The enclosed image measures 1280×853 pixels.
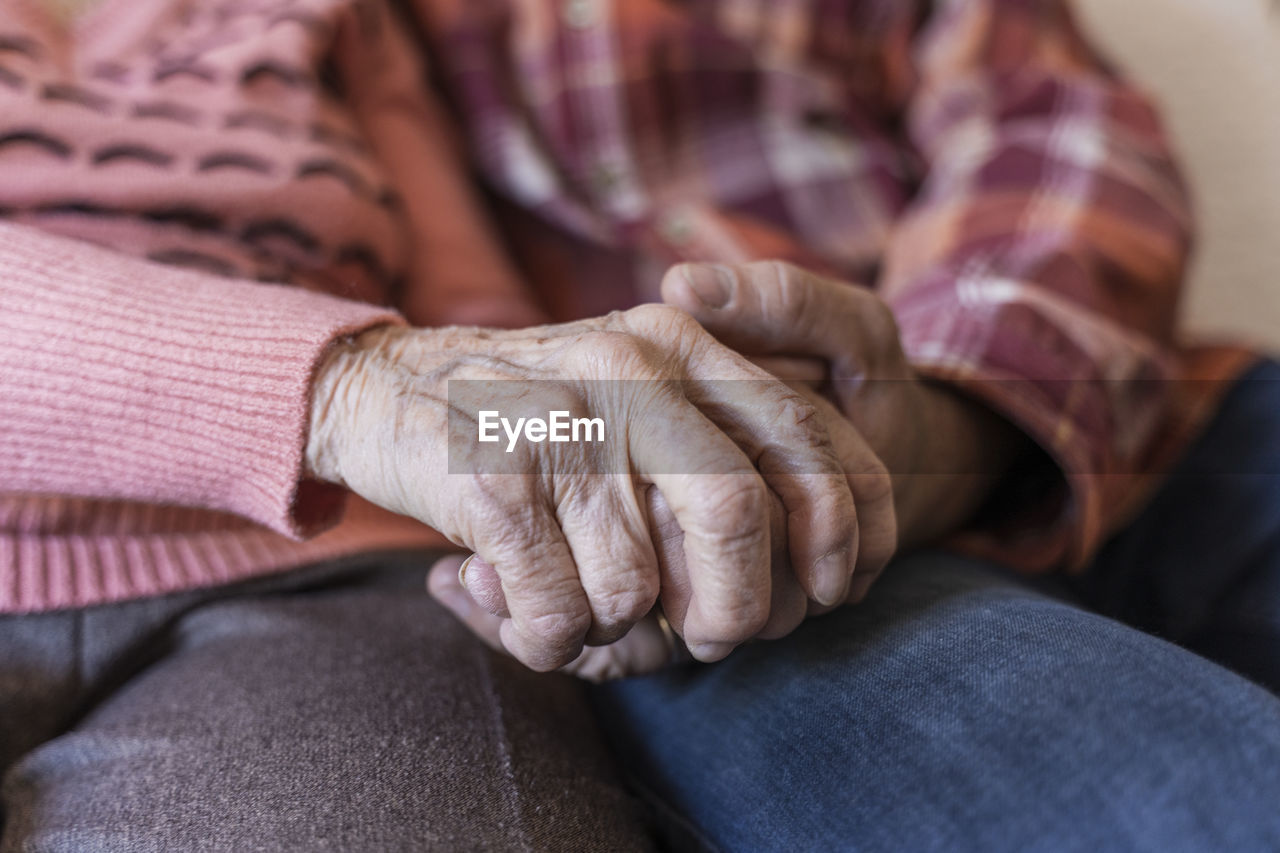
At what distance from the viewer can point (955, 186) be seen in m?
0.78

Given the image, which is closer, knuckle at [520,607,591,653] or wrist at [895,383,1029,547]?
knuckle at [520,607,591,653]

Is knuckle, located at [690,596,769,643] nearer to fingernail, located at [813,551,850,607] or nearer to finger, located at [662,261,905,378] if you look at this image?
fingernail, located at [813,551,850,607]

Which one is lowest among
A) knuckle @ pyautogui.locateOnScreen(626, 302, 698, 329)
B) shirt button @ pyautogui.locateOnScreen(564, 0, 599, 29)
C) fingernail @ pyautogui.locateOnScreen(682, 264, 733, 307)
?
knuckle @ pyautogui.locateOnScreen(626, 302, 698, 329)

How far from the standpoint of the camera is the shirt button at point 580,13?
767 mm

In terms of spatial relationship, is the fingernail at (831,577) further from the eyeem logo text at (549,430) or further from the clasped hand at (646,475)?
the eyeem logo text at (549,430)

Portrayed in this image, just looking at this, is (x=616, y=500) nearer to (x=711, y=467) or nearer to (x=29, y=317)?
(x=711, y=467)

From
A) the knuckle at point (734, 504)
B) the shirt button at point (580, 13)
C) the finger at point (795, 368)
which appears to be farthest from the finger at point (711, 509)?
the shirt button at point (580, 13)

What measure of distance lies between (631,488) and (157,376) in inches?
10.5

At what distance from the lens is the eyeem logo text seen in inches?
14.3

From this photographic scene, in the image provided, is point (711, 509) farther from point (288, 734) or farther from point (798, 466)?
point (288, 734)

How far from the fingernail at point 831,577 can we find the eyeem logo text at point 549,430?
119mm

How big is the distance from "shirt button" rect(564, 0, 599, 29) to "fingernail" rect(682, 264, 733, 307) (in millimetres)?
444

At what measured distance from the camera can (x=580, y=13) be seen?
770 millimetres

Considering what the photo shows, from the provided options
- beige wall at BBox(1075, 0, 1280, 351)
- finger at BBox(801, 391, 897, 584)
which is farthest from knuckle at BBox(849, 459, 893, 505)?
beige wall at BBox(1075, 0, 1280, 351)
